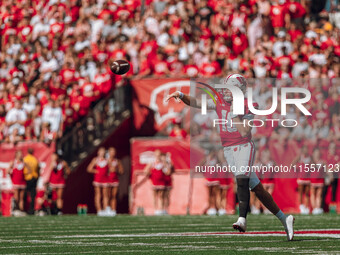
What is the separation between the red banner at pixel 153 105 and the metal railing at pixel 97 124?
0.24 metres

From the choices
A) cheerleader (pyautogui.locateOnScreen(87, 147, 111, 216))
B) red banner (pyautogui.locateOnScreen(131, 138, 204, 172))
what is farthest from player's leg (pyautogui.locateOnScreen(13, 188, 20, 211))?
red banner (pyautogui.locateOnScreen(131, 138, 204, 172))

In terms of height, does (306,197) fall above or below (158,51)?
below

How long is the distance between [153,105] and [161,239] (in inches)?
425

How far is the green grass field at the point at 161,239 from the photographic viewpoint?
7625 mm

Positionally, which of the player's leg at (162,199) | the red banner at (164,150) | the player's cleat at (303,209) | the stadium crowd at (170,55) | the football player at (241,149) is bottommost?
the player's cleat at (303,209)

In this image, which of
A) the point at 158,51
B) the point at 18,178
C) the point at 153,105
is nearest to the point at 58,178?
the point at 18,178

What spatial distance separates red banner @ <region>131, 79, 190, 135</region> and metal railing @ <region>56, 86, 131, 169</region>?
24 centimetres

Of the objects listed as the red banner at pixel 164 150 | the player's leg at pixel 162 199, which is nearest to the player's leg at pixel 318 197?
the red banner at pixel 164 150

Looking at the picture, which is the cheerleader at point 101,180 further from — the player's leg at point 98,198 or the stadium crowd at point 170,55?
the stadium crowd at point 170,55

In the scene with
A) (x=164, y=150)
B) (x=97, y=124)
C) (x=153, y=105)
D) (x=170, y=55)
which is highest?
(x=170, y=55)

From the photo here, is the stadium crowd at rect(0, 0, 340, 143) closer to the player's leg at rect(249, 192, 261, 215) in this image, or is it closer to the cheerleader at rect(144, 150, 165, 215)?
the cheerleader at rect(144, 150, 165, 215)

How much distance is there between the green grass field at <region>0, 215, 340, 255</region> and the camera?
762 centimetres

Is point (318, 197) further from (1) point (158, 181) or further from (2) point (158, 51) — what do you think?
(2) point (158, 51)

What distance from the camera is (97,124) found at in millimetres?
20062
